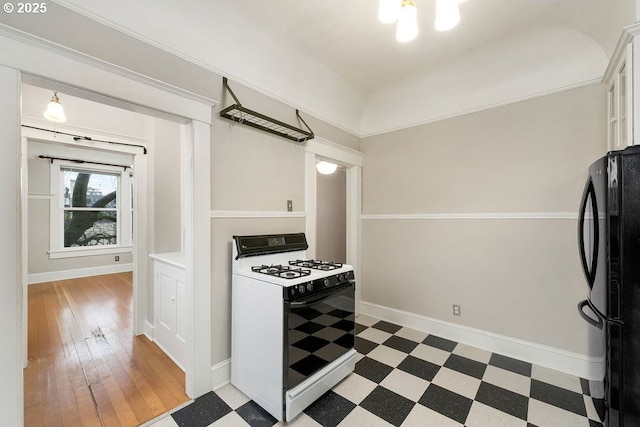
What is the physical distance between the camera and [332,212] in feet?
14.6

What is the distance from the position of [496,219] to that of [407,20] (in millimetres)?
2070

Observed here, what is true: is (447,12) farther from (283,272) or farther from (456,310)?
(456,310)

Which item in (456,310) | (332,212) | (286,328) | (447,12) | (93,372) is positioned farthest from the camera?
(332,212)

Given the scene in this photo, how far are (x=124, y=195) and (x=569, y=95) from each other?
25.0 feet

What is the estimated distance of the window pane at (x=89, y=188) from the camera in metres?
5.34

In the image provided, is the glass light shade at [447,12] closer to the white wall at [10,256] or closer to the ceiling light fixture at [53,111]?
the white wall at [10,256]

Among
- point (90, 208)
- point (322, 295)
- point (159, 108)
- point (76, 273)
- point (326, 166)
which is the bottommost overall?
point (76, 273)

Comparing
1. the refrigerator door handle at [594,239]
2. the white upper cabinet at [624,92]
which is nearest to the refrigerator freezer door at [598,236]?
the refrigerator door handle at [594,239]

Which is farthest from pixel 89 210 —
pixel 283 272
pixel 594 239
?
pixel 594 239

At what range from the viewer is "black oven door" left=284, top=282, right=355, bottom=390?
5.44 ft

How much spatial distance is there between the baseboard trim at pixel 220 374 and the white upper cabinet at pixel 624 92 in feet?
10.1

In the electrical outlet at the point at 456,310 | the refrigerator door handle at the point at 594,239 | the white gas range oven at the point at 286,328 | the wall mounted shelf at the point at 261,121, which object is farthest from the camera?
the electrical outlet at the point at 456,310

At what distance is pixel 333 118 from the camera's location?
307cm

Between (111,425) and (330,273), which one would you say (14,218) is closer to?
(111,425)
